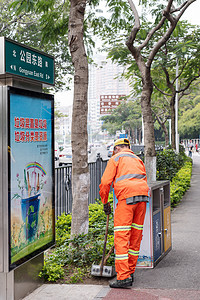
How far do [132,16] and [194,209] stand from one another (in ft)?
18.6

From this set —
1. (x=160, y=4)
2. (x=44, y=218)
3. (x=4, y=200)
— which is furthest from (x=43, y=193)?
(x=160, y=4)

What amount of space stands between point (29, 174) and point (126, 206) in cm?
119

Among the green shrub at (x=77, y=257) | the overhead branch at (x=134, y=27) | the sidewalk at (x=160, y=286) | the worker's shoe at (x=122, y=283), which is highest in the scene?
the overhead branch at (x=134, y=27)

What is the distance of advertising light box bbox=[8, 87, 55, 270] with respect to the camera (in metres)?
4.15

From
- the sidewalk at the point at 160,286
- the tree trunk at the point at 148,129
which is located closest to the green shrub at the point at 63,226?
the sidewalk at the point at 160,286

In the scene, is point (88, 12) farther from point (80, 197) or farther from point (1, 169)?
point (1, 169)

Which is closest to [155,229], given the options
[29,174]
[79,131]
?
[79,131]

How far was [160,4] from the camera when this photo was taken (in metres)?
11.7

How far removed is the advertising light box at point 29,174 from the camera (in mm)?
4152

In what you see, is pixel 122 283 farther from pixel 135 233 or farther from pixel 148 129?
pixel 148 129

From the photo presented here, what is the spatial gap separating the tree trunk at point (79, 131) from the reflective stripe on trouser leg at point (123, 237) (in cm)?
150

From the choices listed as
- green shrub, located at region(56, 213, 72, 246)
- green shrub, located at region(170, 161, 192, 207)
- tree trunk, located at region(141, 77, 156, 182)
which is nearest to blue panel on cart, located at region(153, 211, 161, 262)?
green shrub, located at region(56, 213, 72, 246)

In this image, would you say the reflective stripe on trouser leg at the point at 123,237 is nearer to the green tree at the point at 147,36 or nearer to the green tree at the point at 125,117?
the green tree at the point at 147,36

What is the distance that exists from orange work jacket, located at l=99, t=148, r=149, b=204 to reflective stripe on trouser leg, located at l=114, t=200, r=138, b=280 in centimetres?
15
